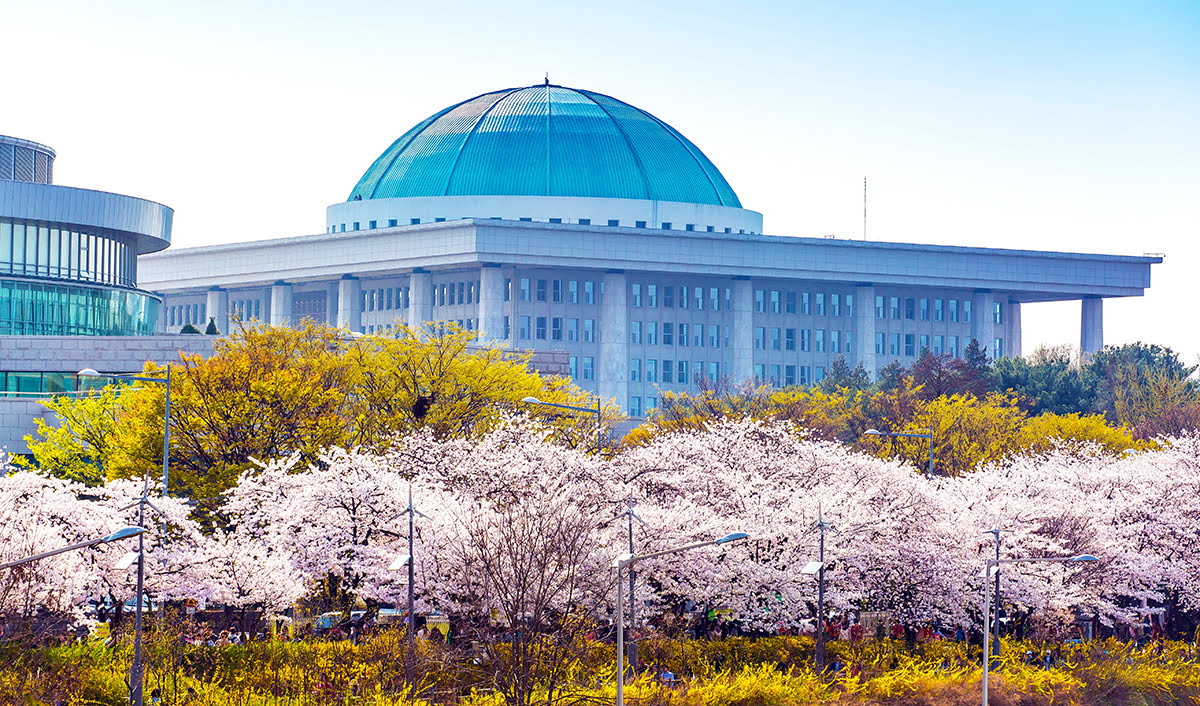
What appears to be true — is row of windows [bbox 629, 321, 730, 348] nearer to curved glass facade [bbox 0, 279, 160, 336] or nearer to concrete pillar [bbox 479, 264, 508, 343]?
concrete pillar [bbox 479, 264, 508, 343]

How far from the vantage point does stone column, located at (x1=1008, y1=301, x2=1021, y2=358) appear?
18288 cm

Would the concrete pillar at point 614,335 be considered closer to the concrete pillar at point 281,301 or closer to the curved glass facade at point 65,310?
the concrete pillar at point 281,301

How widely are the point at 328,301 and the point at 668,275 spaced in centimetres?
3146

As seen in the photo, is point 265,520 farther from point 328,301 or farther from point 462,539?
point 328,301

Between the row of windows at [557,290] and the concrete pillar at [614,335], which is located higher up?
the row of windows at [557,290]

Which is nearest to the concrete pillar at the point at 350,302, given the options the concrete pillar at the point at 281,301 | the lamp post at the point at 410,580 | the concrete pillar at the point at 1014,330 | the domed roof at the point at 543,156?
the concrete pillar at the point at 281,301

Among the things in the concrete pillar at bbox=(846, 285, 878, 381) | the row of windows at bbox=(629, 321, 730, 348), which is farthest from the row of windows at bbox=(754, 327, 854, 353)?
the row of windows at bbox=(629, 321, 730, 348)

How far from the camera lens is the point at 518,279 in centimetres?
15938

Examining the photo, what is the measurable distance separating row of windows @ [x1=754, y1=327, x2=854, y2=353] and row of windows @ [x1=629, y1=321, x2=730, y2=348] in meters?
3.37

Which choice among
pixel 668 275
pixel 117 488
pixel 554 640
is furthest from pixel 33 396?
pixel 668 275

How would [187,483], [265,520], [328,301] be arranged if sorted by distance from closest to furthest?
[265,520], [187,483], [328,301]

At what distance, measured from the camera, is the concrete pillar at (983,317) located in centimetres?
17750

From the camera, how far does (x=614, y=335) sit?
162000mm

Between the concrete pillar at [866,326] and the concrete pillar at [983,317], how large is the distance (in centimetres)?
1129
